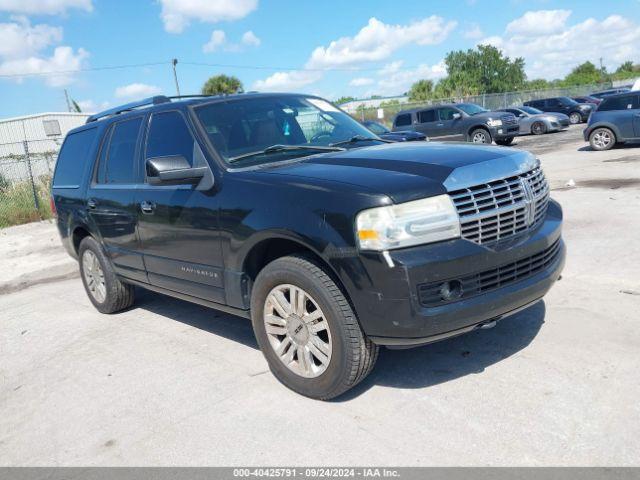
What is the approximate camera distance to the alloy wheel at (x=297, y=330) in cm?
334

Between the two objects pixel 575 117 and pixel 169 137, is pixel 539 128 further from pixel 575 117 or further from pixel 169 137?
pixel 169 137

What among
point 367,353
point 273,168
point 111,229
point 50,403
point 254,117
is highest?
point 254,117

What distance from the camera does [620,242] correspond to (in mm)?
6184

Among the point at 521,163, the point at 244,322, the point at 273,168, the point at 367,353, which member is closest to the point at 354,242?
the point at 367,353

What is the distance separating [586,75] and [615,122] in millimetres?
77188

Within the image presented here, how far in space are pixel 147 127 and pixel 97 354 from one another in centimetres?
195

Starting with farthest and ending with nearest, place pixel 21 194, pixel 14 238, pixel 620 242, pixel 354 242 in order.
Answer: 1. pixel 21 194
2. pixel 14 238
3. pixel 620 242
4. pixel 354 242

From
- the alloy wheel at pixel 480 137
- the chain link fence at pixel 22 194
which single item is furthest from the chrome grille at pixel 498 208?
the alloy wheel at pixel 480 137

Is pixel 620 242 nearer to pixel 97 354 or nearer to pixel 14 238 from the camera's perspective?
pixel 97 354

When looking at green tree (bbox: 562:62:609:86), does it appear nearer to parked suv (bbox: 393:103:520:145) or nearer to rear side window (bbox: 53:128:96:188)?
parked suv (bbox: 393:103:520:145)

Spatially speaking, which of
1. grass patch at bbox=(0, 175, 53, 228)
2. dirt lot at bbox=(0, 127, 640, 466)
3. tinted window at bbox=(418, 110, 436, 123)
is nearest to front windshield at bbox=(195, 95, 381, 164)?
dirt lot at bbox=(0, 127, 640, 466)

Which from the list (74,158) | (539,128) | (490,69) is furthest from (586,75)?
(74,158)

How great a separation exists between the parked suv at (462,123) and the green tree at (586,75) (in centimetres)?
5664

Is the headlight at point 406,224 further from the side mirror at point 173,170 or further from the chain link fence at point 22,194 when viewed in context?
the chain link fence at point 22,194
